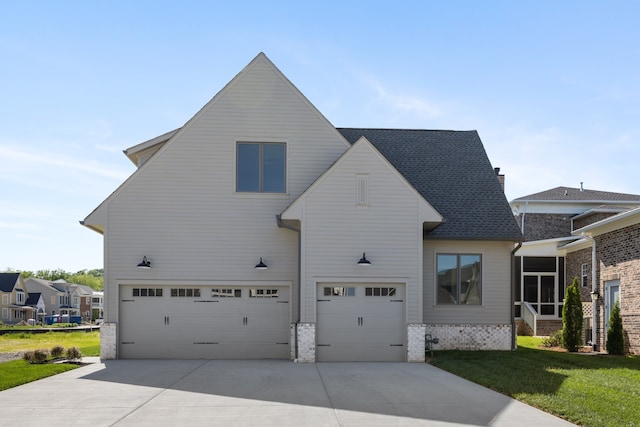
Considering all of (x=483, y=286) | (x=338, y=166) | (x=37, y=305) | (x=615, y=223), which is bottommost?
(x=37, y=305)

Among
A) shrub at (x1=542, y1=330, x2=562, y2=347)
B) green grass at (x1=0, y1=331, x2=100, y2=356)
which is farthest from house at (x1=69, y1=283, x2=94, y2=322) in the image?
shrub at (x1=542, y1=330, x2=562, y2=347)

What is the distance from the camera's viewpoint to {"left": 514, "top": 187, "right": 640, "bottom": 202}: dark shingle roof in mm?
35000

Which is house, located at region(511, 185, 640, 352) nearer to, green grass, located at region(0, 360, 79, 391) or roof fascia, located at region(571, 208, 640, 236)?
roof fascia, located at region(571, 208, 640, 236)

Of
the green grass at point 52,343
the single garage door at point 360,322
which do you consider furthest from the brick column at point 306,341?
the green grass at point 52,343

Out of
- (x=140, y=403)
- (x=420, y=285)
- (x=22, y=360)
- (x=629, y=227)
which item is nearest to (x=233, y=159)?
Answer: (x=420, y=285)

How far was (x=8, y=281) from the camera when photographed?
262ft

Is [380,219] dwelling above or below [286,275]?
above

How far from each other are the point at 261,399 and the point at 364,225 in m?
7.63

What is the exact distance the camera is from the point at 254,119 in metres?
18.9

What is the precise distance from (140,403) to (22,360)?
8521mm

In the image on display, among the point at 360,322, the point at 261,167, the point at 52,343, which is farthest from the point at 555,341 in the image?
the point at 52,343

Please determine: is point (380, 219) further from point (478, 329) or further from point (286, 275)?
point (478, 329)

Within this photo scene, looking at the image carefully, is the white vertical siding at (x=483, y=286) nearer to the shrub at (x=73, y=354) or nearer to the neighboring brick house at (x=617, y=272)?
the neighboring brick house at (x=617, y=272)

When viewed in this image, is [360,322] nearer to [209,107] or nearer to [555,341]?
[209,107]
